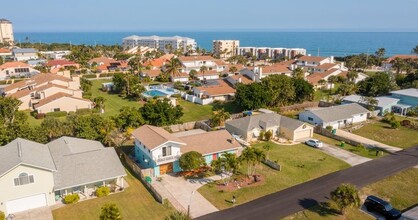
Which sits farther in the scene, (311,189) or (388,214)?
(311,189)

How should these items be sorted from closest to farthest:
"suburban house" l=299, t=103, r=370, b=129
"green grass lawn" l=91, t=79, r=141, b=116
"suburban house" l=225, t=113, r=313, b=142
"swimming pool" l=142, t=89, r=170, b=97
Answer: "suburban house" l=225, t=113, r=313, b=142
"suburban house" l=299, t=103, r=370, b=129
"green grass lawn" l=91, t=79, r=141, b=116
"swimming pool" l=142, t=89, r=170, b=97

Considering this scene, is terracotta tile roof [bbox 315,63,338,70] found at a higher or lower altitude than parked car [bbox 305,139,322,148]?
higher

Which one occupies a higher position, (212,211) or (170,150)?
(170,150)

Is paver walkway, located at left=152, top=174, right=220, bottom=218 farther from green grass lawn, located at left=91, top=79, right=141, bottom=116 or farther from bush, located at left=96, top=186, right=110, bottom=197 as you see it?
green grass lawn, located at left=91, top=79, right=141, bottom=116

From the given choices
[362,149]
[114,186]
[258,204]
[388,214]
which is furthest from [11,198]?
[362,149]

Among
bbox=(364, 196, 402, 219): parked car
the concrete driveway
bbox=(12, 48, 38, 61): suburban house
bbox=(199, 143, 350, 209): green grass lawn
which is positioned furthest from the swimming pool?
bbox=(12, 48, 38, 61): suburban house

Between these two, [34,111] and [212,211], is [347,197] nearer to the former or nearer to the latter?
[212,211]

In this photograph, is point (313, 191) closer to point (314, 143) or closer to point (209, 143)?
point (209, 143)
